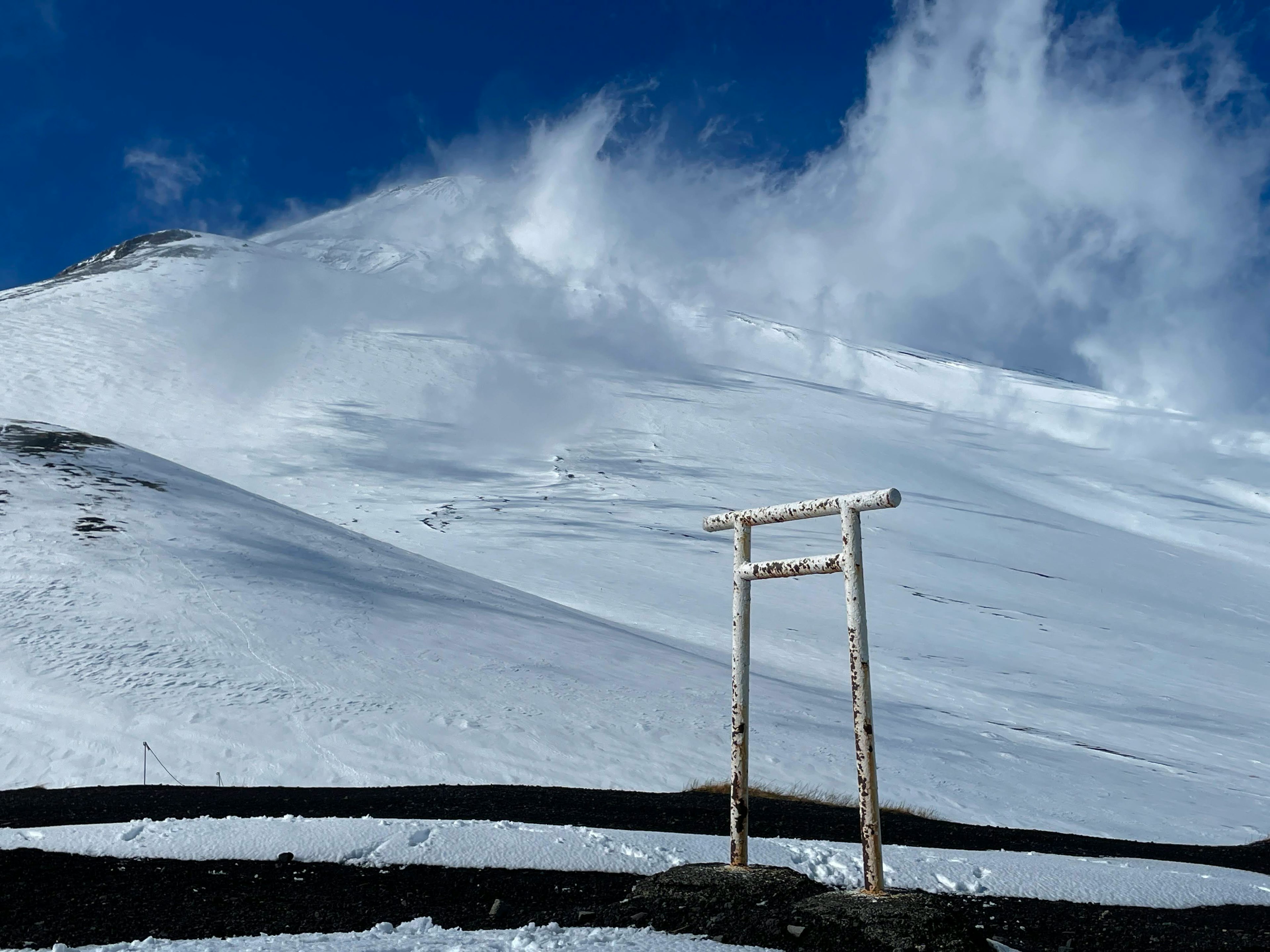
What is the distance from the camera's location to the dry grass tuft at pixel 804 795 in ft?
32.4

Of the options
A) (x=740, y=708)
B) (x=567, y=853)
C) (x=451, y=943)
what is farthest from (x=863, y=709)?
(x=567, y=853)

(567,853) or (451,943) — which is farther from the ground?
(567,853)

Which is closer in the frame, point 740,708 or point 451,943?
point 451,943

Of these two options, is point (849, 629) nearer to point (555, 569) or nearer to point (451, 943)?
point (451, 943)

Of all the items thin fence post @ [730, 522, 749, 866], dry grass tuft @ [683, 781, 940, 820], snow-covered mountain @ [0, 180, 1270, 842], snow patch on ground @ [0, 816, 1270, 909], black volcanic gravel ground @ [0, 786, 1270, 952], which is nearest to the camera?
black volcanic gravel ground @ [0, 786, 1270, 952]

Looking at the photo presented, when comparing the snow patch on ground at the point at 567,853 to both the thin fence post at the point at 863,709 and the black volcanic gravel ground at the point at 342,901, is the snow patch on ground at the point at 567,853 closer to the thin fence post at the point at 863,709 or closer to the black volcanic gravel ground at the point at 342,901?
the black volcanic gravel ground at the point at 342,901

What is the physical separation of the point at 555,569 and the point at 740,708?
24.8 metres

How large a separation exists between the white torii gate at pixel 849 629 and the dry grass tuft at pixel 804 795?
15.6ft

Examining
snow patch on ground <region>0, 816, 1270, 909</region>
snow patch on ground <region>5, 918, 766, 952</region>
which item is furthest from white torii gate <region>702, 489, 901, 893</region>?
snow patch on ground <region>0, 816, 1270, 909</region>

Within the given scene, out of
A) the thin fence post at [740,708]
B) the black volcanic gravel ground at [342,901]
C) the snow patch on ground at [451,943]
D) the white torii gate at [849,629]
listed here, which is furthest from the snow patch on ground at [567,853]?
the snow patch on ground at [451,943]

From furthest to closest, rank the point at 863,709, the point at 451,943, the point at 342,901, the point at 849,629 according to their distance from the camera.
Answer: the point at 342,901 < the point at 849,629 < the point at 863,709 < the point at 451,943

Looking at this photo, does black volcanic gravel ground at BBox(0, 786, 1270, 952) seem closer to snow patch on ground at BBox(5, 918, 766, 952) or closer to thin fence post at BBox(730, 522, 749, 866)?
snow patch on ground at BBox(5, 918, 766, 952)

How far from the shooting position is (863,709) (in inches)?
157

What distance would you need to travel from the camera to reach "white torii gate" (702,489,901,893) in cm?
402
